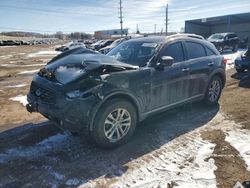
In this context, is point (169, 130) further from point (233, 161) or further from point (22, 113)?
point (22, 113)

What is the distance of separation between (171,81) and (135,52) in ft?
3.07

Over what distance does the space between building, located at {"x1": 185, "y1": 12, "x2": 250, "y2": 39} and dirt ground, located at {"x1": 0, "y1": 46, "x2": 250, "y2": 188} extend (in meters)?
34.6

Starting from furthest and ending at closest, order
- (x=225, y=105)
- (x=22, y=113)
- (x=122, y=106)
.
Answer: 1. (x=225, y=105)
2. (x=22, y=113)
3. (x=122, y=106)

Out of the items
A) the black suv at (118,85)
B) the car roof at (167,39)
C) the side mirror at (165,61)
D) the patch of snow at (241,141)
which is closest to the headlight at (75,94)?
the black suv at (118,85)

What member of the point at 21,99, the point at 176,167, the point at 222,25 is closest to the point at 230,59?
the point at 21,99

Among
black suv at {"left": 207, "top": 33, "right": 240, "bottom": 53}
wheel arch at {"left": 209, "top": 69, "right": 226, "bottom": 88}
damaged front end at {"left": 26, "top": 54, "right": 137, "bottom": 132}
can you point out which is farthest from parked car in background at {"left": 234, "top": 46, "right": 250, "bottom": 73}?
black suv at {"left": 207, "top": 33, "right": 240, "bottom": 53}

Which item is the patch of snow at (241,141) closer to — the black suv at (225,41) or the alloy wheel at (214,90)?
the alloy wheel at (214,90)

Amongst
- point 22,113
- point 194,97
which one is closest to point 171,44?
point 194,97

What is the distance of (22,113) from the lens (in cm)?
626

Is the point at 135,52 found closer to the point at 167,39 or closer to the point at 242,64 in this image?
the point at 167,39

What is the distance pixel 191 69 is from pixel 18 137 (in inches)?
147

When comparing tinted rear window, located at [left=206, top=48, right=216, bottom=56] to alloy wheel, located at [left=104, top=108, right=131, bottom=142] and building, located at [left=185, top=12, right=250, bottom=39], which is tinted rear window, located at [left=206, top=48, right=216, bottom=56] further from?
building, located at [left=185, top=12, right=250, bottom=39]

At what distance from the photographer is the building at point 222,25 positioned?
3709 centimetres

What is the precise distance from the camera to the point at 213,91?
6.52 meters
